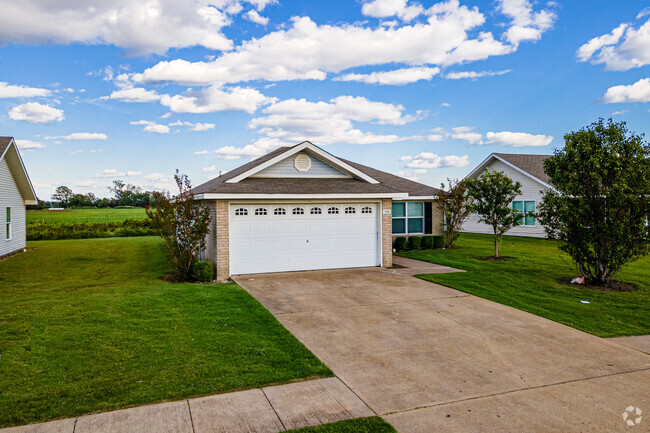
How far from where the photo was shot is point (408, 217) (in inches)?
862

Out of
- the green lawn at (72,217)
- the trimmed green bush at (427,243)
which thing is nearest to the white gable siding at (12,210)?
the green lawn at (72,217)

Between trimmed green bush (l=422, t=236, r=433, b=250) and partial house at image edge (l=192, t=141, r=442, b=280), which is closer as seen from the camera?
partial house at image edge (l=192, t=141, r=442, b=280)

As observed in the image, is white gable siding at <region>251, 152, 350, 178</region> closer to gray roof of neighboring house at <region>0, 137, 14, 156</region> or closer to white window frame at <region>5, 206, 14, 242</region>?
gray roof of neighboring house at <region>0, 137, 14, 156</region>

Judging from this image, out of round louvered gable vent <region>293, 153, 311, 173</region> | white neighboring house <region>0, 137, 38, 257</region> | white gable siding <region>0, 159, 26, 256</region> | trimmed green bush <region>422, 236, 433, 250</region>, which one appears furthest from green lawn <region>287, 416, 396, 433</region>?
white gable siding <region>0, 159, 26, 256</region>

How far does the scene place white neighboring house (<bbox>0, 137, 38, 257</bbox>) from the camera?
1886cm

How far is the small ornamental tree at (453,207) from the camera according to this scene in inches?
815

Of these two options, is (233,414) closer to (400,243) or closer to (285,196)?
(285,196)

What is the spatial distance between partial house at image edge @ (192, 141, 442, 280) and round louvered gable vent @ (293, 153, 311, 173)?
34 mm

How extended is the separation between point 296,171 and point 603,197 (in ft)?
29.8

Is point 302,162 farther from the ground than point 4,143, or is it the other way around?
point 4,143

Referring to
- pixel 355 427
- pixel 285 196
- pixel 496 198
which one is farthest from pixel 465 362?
pixel 496 198

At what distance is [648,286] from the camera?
1192 cm

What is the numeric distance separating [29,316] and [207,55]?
1383 cm

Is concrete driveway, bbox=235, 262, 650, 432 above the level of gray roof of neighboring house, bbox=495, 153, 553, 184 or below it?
below
